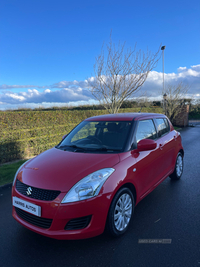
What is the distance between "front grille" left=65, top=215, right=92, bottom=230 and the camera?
7.83ft

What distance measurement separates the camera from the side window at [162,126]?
4.36 m

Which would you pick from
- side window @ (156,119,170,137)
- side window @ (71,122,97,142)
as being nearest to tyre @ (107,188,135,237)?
side window @ (71,122,97,142)

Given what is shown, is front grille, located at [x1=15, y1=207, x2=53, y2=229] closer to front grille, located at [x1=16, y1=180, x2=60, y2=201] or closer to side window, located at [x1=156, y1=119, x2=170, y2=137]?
front grille, located at [x1=16, y1=180, x2=60, y2=201]

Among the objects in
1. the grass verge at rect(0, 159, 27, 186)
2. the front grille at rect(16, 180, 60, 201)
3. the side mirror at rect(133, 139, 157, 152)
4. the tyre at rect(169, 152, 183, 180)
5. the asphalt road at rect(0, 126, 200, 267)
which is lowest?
the grass verge at rect(0, 159, 27, 186)

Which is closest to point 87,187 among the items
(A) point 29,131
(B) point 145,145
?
(B) point 145,145

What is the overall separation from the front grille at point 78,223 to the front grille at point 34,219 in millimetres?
237

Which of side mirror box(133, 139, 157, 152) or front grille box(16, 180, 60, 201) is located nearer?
front grille box(16, 180, 60, 201)

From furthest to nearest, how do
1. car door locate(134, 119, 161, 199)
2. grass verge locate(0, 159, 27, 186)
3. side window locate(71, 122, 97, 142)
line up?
grass verge locate(0, 159, 27, 186) → side window locate(71, 122, 97, 142) → car door locate(134, 119, 161, 199)

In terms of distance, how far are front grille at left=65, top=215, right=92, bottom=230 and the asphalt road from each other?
14.6 inches

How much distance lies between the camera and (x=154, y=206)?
367 cm

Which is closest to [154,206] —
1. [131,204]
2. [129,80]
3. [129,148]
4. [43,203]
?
[131,204]

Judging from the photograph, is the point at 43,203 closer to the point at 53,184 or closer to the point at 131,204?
the point at 53,184

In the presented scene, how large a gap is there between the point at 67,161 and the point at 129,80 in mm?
8907

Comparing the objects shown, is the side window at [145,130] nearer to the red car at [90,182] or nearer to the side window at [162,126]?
the red car at [90,182]
